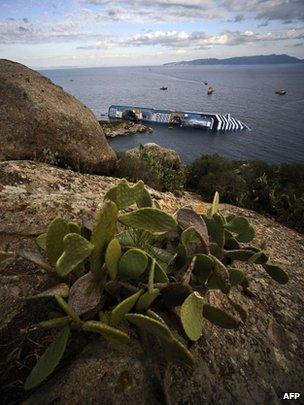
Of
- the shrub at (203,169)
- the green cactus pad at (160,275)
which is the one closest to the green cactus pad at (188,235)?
the green cactus pad at (160,275)

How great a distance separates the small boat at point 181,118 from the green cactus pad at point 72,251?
2429 inches

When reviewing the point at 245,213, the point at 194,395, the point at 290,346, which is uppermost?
the point at 194,395

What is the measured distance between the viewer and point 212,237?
12.6ft

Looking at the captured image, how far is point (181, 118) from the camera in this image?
207 ft

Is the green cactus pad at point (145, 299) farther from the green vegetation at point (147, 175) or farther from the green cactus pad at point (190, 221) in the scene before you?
the green vegetation at point (147, 175)

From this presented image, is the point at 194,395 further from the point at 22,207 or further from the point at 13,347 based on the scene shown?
the point at 22,207

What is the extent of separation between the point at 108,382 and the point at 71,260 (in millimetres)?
972

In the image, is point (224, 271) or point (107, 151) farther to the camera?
point (107, 151)

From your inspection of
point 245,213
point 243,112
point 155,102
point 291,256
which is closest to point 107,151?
point 245,213

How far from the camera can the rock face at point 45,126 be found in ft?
23.9

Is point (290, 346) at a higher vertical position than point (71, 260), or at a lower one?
lower

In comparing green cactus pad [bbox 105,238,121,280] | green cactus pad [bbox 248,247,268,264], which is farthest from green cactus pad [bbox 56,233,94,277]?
green cactus pad [bbox 248,247,268,264]

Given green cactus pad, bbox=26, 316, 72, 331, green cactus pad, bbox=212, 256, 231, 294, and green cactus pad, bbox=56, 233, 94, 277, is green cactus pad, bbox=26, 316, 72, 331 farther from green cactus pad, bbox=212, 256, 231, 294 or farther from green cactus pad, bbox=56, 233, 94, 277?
green cactus pad, bbox=212, 256, 231, 294

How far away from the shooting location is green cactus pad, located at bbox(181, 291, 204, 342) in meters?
2.37
